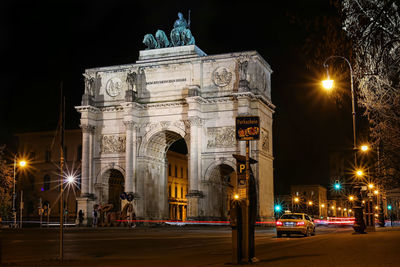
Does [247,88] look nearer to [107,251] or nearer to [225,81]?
[225,81]

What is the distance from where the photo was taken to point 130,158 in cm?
5497

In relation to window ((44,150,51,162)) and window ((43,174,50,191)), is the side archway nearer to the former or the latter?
window ((43,174,50,191))

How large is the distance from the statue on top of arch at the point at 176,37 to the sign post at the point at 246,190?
41431 mm

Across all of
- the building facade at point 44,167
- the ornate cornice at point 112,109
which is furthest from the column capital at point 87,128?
the building facade at point 44,167

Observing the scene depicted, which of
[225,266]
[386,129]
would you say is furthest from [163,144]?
[225,266]

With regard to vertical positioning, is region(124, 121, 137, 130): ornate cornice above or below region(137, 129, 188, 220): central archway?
above

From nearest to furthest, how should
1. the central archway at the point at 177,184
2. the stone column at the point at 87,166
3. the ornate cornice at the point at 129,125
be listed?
the ornate cornice at the point at 129,125
the stone column at the point at 87,166
the central archway at the point at 177,184

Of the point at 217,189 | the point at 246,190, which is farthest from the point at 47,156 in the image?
the point at 246,190

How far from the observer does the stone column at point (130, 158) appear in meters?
54.6

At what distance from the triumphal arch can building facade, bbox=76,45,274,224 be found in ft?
0.30

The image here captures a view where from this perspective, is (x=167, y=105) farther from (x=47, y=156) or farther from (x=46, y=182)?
(x=46, y=182)

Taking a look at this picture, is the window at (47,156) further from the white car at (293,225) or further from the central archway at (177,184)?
the white car at (293,225)

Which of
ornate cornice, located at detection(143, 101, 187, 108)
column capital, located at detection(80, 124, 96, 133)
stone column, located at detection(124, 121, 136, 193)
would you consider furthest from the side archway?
column capital, located at detection(80, 124, 96, 133)

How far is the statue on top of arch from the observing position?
184 feet
